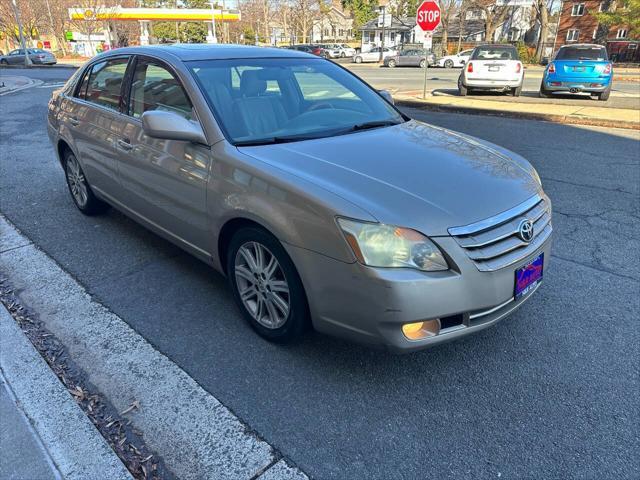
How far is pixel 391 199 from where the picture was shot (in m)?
2.38

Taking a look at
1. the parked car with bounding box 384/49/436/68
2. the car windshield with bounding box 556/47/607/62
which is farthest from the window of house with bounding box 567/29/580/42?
the car windshield with bounding box 556/47/607/62

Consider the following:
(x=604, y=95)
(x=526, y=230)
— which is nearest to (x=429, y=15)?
(x=604, y=95)

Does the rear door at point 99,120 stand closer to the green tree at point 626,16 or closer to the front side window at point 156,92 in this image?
the front side window at point 156,92

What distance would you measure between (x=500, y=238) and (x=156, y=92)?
2606 mm

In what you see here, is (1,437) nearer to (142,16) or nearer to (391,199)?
(391,199)

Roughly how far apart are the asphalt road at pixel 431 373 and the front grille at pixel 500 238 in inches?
27.4

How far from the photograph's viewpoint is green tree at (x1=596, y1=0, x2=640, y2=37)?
33912 mm

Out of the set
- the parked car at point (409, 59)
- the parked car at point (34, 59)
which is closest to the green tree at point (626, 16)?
the parked car at point (409, 59)

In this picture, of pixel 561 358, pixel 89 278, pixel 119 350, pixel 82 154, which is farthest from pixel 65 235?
pixel 561 358

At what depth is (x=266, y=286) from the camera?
283cm

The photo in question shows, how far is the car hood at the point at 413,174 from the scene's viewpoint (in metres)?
2.34

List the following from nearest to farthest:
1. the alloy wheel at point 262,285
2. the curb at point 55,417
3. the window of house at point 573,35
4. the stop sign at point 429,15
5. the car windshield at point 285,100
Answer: the curb at point 55,417 < the alloy wheel at point 262,285 < the car windshield at point 285,100 < the stop sign at point 429,15 < the window of house at point 573,35

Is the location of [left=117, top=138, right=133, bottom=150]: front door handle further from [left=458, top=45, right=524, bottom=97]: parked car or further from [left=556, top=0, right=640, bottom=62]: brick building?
[left=556, top=0, right=640, bottom=62]: brick building

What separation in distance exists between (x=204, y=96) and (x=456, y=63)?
3546 centimetres
